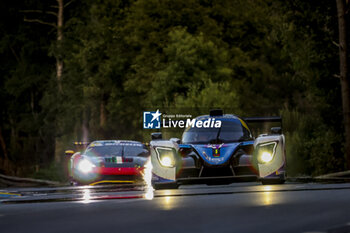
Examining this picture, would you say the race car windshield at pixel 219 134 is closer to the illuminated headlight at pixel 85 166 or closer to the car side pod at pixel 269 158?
the car side pod at pixel 269 158

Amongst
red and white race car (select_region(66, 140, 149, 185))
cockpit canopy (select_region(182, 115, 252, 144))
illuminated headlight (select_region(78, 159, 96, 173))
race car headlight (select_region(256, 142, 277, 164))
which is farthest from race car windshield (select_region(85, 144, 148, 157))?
race car headlight (select_region(256, 142, 277, 164))

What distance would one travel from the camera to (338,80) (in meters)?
35.1

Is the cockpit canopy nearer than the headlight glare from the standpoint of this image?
No

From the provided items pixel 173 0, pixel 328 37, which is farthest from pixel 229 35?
pixel 328 37

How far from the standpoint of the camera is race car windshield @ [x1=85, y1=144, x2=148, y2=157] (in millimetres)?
22656

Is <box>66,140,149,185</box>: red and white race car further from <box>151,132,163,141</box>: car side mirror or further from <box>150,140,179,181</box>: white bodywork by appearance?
<box>150,140,179,181</box>: white bodywork

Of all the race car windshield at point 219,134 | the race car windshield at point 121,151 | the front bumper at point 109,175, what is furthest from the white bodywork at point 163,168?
the race car windshield at point 121,151

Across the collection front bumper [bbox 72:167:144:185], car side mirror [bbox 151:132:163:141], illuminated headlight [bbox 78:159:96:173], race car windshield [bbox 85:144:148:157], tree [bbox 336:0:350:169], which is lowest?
front bumper [bbox 72:167:144:185]

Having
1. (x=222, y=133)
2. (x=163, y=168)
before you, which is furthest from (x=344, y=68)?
(x=163, y=168)

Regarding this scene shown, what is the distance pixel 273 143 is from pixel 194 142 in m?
1.50

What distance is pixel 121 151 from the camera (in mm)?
23359

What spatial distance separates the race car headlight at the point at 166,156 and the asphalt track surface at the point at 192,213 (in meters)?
1.53

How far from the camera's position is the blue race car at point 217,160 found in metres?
15.4

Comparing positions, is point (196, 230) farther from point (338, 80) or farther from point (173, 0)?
point (173, 0)
